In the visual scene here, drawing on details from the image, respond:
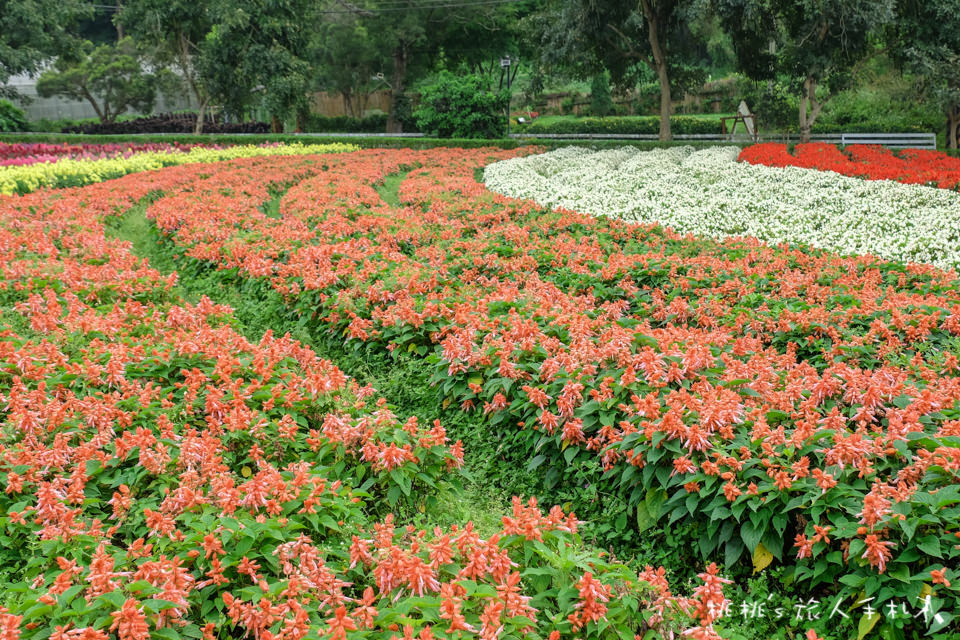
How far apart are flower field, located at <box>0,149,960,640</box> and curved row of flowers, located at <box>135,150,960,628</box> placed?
2 centimetres

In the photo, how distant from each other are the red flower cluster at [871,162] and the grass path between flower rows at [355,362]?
12.1 meters

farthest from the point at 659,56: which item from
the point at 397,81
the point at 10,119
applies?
the point at 10,119

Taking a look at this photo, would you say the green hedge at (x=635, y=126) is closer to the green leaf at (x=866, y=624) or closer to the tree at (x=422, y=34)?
the tree at (x=422, y=34)

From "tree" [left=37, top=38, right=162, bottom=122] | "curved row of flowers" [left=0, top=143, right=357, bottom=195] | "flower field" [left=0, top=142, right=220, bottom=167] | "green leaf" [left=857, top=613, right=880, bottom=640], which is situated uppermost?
"tree" [left=37, top=38, right=162, bottom=122]

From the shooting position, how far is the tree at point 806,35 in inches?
735

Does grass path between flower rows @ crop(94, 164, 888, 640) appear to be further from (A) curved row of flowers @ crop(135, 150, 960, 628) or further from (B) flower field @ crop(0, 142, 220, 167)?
(B) flower field @ crop(0, 142, 220, 167)

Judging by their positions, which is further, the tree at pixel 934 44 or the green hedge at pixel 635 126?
the green hedge at pixel 635 126

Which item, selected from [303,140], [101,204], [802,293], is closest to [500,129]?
[303,140]

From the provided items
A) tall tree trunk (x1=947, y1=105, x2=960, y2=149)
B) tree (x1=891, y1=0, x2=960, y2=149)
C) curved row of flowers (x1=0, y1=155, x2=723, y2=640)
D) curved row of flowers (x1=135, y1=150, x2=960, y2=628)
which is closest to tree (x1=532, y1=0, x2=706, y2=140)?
tree (x1=891, y1=0, x2=960, y2=149)

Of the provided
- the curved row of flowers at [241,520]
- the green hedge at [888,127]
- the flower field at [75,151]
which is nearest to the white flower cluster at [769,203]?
the curved row of flowers at [241,520]

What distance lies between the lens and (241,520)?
289cm

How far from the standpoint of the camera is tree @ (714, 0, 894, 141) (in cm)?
1867

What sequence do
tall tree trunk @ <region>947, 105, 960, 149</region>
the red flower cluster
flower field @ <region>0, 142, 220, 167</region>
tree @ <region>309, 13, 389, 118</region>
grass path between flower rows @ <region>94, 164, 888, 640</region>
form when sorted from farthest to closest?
tree @ <region>309, 13, 389, 118</region>, tall tree trunk @ <region>947, 105, 960, 149</region>, flower field @ <region>0, 142, 220, 167</region>, the red flower cluster, grass path between flower rows @ <region>94, 164, 888, 640</region>

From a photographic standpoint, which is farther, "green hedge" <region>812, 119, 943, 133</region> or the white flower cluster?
"green hedge" <region>812, 119, 943, 133</region>
